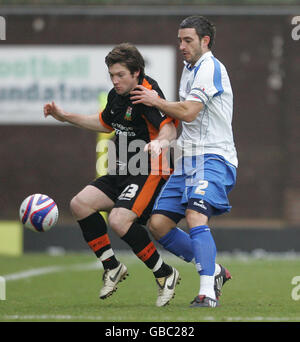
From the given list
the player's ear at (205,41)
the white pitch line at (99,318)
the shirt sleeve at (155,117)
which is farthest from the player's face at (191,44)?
the white pitch line at (99,318)

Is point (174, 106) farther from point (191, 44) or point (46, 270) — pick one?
point (46, 270)

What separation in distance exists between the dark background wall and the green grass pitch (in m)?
1.99

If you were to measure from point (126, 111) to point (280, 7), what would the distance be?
28.1 feet

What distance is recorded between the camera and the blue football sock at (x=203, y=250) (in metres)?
6.93

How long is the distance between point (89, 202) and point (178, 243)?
2.76 ft

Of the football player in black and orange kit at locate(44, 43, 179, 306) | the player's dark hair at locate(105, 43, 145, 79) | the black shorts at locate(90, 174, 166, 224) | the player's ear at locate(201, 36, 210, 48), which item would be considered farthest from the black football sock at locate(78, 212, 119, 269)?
the player's ear at locate(201, 36, 210, 48)

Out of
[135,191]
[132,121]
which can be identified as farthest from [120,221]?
[132,121]

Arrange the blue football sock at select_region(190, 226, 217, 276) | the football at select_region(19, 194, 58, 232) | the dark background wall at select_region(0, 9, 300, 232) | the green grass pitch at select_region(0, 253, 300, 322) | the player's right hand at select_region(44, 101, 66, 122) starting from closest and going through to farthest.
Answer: the green grass pitch at select_region(0, 253, 300, 322), the blue football sock at select_region(190, 226, 217, 276), the football at select_region(19, 194, 58, 232), the player's right hand at select_region(44, 101, 66, 122), the dark background wall at select_region(0, 9, 300, 232)

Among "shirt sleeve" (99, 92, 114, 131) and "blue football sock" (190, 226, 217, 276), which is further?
"shirt sleeve" (99, 92, 114, 131)

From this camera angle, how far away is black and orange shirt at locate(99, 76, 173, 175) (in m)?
7.27

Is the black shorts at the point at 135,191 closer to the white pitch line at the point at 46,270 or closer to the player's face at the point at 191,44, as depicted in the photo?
the player's face at the point at 191,44

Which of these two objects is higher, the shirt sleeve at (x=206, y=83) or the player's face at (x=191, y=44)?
the player's face at (x=191, y=44)

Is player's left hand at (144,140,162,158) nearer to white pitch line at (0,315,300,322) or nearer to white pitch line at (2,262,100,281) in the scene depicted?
white pitch line at (0,315,300,322)
